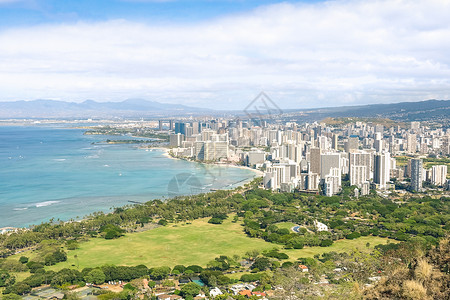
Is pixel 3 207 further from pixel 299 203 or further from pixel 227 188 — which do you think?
pixel 299 203

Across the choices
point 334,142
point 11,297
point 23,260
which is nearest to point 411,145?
point 334,142

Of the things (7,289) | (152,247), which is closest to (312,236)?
(152,247)

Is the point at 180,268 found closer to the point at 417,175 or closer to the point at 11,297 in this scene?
the point at 11,297

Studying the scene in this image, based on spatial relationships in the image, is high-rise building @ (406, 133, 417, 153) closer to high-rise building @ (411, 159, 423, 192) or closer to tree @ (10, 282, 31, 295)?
high-rise building @ (411, 159, 423, 192)

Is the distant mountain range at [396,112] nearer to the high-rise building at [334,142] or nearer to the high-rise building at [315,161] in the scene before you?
the high-rise building at [334,142]

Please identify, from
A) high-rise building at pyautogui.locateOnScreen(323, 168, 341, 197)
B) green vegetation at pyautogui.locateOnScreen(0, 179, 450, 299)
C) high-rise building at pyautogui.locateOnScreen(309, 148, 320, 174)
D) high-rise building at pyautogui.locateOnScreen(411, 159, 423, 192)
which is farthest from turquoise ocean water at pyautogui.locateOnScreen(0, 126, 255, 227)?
high-rise building at pyautogui.locateOnScreen(411, 159, 423, 192)

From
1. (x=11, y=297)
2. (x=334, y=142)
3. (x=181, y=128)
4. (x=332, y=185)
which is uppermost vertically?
(x=181, y=128)

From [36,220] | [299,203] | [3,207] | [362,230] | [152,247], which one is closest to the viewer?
[152,247]
